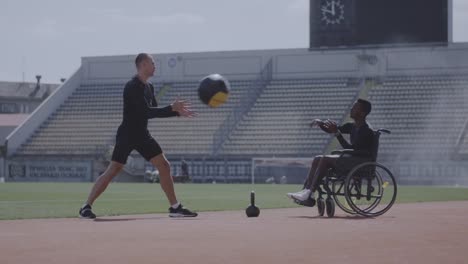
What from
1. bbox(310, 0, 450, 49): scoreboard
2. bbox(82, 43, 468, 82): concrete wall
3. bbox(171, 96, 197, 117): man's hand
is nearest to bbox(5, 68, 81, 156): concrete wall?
bbox(82, 43, 468, 82): concrete wall

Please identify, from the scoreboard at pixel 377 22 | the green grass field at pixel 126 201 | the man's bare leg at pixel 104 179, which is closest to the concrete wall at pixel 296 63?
the scoreboard at pixel 377 22

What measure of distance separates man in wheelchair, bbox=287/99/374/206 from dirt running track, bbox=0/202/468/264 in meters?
0.64

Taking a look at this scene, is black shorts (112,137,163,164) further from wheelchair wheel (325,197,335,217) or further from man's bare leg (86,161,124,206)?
wheelchair wheel (325,197,335,217)

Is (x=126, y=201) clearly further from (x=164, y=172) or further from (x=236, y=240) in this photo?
(x=236, y=240)

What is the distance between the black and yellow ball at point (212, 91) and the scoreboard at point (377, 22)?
30181 millimetres

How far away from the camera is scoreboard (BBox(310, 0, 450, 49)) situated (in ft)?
135

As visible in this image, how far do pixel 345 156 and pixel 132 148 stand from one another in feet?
8.10

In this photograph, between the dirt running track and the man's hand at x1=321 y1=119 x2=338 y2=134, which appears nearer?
the dirt running track

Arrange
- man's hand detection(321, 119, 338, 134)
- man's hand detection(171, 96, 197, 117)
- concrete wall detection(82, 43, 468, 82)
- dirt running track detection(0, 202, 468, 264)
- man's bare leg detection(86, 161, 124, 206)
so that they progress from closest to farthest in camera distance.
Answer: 1. dirt running track detection(0, 202, 468, 264)
2. man's hand detection(171, 96, 197, 117)
3. man's bare leg detection(86, 161, 124, 206)
4. man's hand detection(321, 119, 338, 134)
5. concrete wall detection(82, 43, 468, 82)

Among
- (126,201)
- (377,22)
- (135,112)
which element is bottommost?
(126,201)

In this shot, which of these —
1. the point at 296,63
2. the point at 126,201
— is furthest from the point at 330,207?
the point at 296,63

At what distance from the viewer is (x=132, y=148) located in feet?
37.1

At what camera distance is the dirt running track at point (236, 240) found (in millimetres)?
6359

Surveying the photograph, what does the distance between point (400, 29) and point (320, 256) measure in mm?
36450
